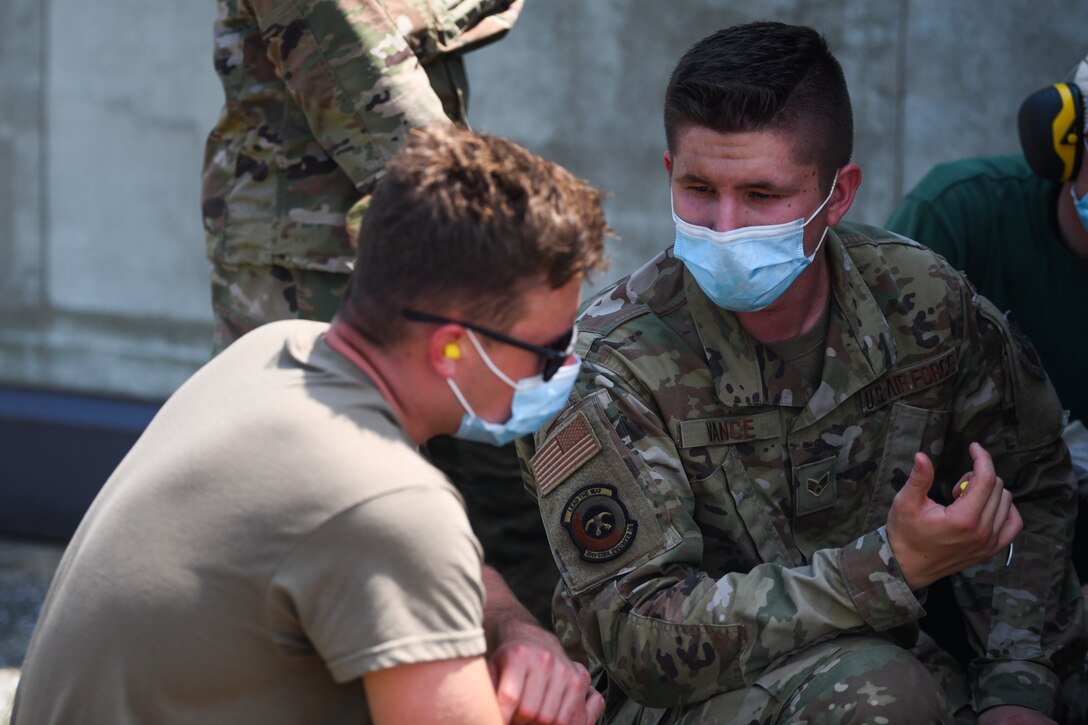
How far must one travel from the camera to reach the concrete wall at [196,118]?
13.5ft

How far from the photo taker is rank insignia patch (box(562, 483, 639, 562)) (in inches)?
88.0

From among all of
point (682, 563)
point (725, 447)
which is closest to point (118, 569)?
point (682, 563)

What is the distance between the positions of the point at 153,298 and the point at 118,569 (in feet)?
11.2

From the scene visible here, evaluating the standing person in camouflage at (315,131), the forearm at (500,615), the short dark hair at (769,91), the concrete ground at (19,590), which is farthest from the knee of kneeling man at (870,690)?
the concrete ground at (19,590)

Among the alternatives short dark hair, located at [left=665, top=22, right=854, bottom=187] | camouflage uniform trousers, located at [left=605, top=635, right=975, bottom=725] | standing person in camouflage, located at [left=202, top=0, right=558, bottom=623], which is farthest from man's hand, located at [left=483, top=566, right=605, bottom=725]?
standing person in camouflage, located at [left=202, top=0, right=558, bottom=623]

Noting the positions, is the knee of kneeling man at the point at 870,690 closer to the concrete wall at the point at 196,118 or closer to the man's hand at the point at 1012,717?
the man's hand at the point at 1012,717

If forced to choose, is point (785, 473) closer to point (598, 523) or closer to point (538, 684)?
point (598, 523)

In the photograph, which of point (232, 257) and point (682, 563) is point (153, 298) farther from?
point (682, 563)

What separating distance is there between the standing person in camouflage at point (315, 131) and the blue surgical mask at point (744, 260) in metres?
0.73

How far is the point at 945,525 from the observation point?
81.4 inches

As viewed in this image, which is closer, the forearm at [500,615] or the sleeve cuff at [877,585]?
the forearm at [500,615]

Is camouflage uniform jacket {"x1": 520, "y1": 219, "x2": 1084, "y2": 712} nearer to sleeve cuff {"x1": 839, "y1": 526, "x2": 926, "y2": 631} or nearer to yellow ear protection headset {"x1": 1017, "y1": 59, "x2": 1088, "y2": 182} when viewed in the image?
sleeve cuff {"x1": 839, "y1": 526, "x2": 926, "y2": 631}

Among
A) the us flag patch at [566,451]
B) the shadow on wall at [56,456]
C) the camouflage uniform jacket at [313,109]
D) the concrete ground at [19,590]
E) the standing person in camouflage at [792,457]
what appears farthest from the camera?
the shadow on wall at [56,456]

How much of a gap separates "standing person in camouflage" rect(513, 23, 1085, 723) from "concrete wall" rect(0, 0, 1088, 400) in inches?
63.7
